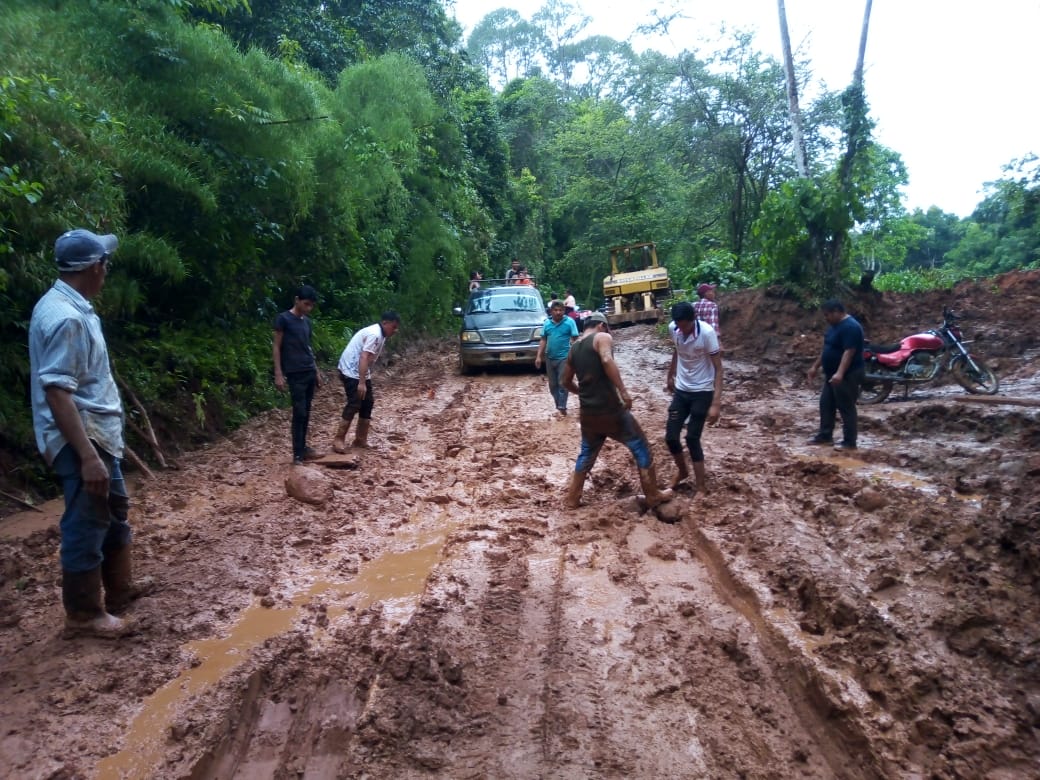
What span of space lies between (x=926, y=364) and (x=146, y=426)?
9837 millimetres

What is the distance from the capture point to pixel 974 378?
10.6m

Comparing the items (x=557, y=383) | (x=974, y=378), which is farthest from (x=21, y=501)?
(x=974, y=378)

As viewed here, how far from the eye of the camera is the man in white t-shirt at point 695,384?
6500mm

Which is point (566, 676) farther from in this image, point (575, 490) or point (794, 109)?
point (794, 109)

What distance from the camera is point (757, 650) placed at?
12.7 feet

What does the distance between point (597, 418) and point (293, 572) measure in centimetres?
262

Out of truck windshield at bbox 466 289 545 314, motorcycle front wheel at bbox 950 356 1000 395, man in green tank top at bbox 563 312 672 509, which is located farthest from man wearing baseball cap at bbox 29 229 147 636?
truck windshield at bbox 466 289 545 314

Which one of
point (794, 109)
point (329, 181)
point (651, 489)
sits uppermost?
point (794, 109)

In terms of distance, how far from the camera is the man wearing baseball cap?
3.49 metres

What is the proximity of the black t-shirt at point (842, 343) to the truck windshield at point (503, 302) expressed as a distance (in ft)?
25.8

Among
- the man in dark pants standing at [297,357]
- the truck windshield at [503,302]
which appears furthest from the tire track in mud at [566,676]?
the truck windshield at [503,302]

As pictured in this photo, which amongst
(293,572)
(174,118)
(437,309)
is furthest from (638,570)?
(437,309)

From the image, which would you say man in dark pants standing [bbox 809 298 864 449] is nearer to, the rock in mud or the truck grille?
the rock in mud

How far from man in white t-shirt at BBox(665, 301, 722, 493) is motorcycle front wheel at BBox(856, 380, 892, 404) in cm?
500
